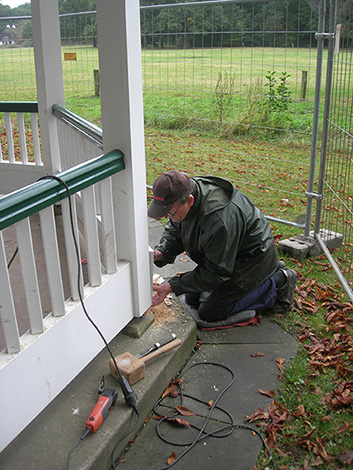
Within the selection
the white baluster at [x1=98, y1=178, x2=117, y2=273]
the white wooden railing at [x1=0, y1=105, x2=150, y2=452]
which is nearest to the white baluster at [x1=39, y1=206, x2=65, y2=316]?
the white wooden railing at [x1=0, y1=105, x2=150, y2=452]

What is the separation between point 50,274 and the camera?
256 cm

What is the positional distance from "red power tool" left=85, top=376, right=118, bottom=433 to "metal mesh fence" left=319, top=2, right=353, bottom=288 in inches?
90.5

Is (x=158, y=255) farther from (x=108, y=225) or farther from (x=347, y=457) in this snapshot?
(x=347, y=457)

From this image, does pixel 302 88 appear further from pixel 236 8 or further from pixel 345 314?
pixel 345 314

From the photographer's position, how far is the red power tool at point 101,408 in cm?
246

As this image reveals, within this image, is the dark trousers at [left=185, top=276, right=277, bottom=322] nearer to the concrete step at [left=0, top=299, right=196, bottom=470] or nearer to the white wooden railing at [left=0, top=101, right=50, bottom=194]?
the concrete step at [left=0, top=299, right=196, bottom=470]

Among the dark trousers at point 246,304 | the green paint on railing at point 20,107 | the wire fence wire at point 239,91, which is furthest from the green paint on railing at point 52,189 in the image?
the green paint on railing at point 20,107

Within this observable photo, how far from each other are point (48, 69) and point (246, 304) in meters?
3.11

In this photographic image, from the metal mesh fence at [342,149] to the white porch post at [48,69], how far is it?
2707 millimetres

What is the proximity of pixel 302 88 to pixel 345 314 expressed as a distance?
9.58 feet

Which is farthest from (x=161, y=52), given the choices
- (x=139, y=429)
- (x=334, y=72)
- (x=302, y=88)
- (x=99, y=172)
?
(x=139, y=429)

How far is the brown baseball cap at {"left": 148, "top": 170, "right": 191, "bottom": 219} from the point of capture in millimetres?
3125

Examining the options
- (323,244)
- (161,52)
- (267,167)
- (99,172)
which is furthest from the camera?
(267,167)

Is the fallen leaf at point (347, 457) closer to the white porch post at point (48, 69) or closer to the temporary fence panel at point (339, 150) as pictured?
the temporary fence panel at point (339, 150)
